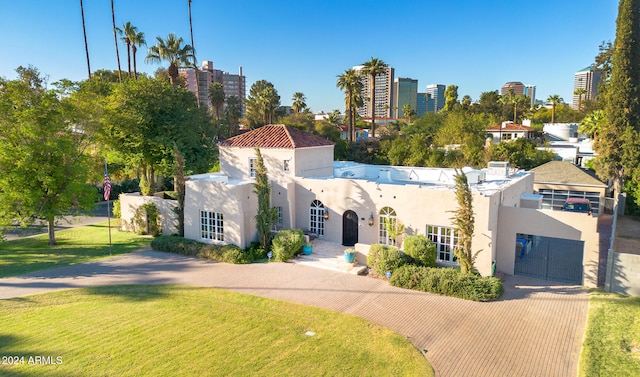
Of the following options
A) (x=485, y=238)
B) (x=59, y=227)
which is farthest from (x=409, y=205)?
(x=59, y=227)

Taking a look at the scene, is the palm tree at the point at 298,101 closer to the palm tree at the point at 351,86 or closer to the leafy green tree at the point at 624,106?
the palm tree at the point at 351,86

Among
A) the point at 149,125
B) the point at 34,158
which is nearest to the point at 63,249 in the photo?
the point at 34,158

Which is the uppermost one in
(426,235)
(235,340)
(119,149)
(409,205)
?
(119,149)

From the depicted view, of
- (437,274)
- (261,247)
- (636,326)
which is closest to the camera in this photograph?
(636,326)

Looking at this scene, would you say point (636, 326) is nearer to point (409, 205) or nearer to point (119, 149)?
point (409, 205)

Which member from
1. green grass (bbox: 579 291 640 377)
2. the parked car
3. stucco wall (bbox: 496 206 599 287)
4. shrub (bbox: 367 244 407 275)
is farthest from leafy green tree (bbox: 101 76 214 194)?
the parked car

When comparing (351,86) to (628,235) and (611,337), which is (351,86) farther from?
(611,337)
